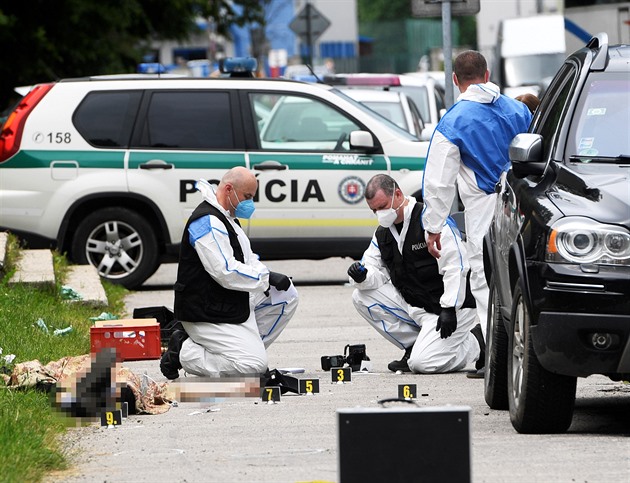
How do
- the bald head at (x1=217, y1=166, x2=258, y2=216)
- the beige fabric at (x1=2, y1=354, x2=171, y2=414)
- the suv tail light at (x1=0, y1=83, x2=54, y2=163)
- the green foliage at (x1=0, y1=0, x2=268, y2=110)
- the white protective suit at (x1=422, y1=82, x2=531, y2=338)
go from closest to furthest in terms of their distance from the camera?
1. the beige fabric at (x1=2, y1=354, x2=171, y2=414)
2. the bald head at (x1=217, y1=166, x2=258, y2=216)
3. the white protective suit at (x1=422, y1=82, x2=531, y2=338)
4. the suv tail light at (x1=0, y1=83, x2=54, y2=163)
5. the green foliage at (x1=0, y1=0, x2=268, y2=110)

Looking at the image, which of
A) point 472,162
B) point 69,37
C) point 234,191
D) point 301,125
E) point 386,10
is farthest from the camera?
point 386,10

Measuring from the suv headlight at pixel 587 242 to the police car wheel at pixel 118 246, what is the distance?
864cm

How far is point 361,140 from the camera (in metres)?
14.8

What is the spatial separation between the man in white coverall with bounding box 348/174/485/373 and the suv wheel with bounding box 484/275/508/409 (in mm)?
1580

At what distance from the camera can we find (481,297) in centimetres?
973

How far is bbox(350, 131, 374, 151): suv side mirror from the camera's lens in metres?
14.7

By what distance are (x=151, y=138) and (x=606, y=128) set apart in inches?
317

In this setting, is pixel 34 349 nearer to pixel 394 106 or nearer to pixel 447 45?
pixel 447 45

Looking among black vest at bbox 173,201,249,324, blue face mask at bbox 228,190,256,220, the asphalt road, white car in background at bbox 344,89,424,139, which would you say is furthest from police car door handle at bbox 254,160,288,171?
black vest at bbox 173,201,249,324

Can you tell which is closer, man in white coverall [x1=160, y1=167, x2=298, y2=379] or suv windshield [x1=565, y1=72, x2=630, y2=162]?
suv windshield [x1=565, y1=72, x2=630, y2=162]

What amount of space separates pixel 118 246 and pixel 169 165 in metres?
0.93

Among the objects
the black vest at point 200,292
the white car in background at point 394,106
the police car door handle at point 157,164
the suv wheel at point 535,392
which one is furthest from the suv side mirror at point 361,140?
the suv wheel at point 535,392

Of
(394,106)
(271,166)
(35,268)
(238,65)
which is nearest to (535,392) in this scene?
(35,268)

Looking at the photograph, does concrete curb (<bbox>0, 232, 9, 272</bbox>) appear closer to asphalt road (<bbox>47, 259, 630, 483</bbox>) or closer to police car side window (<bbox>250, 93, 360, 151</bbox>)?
police car side window (<bbox>250, 93, 360, 151</bbox>)
